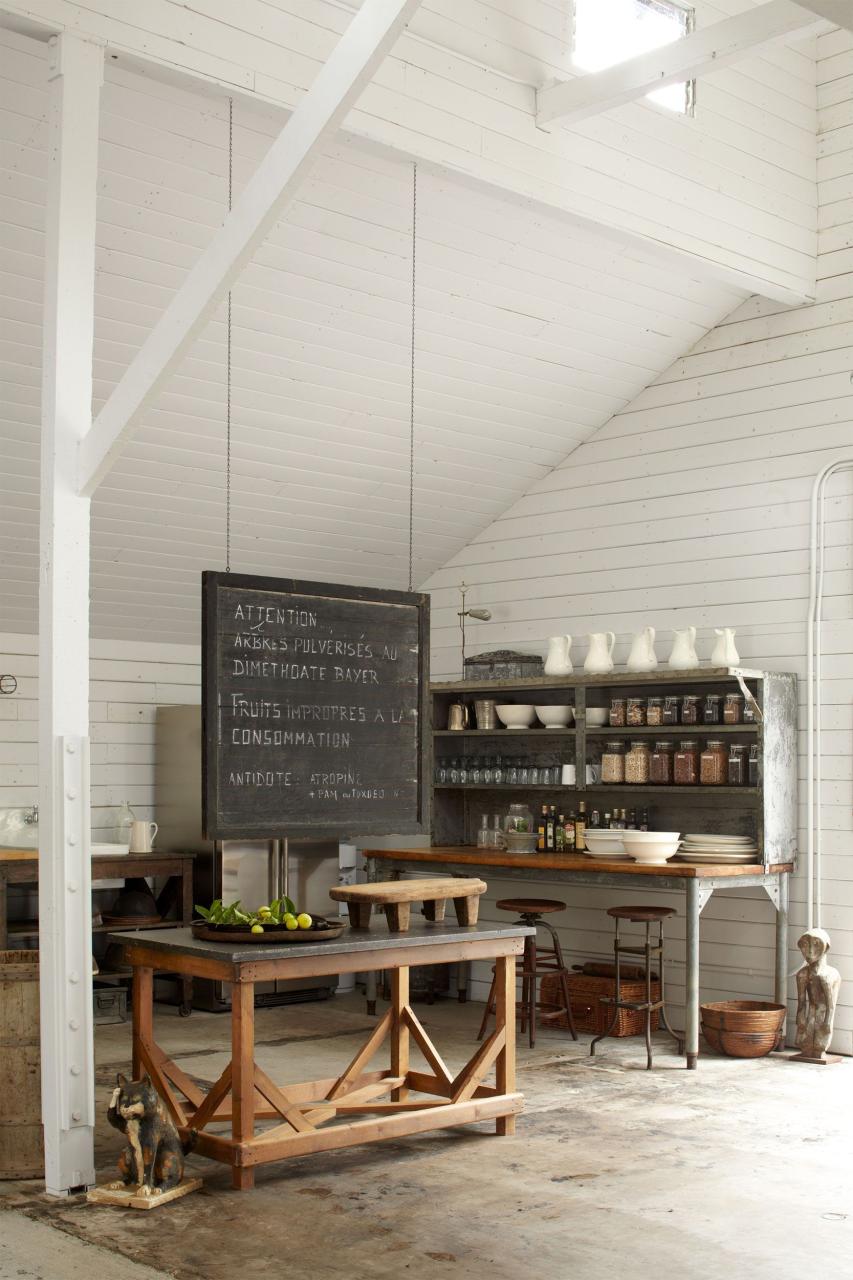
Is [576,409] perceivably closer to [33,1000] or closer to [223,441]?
[223,441]

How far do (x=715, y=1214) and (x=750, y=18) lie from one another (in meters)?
4.12

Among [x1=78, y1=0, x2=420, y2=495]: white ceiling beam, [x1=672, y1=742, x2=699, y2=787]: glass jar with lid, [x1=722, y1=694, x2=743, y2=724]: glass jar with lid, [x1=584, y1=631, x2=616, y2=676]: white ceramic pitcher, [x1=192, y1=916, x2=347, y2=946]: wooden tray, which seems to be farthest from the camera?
[x1=584, y1=631, x2=616, y2=676]: white ceramic pitcher

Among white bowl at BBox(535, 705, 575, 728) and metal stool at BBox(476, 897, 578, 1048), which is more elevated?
white bowl at BBox(535, 705, 575, 728)

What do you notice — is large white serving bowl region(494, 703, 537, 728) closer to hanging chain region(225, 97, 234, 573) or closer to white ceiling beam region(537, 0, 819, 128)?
hanging chain region(225, 97, 234, 573)

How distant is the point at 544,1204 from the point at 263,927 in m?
1.23

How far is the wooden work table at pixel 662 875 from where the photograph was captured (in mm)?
6215

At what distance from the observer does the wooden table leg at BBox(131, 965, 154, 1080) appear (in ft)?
15.3

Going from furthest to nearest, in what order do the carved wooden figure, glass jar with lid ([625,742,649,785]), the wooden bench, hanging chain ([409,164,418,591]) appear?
glass jar with lid ([625,742,649,785]) → the carved wooden figure → hanging chain ([409,164,418,591]) → the wooden bench

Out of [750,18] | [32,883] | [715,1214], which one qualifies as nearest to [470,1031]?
[32,883]

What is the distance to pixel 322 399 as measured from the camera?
6.63 metres

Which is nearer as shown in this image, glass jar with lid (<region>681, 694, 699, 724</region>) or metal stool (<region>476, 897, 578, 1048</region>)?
metal stool (<region>476, 897, 578, 1048</region>)

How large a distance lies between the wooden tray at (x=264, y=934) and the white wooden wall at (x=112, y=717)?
301cm

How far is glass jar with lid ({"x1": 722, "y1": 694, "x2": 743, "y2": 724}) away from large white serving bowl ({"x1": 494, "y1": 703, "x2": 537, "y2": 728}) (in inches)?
49.6

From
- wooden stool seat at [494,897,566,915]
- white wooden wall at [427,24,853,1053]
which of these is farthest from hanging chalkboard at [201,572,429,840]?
white wooden wall at [427,24,853,1053]
